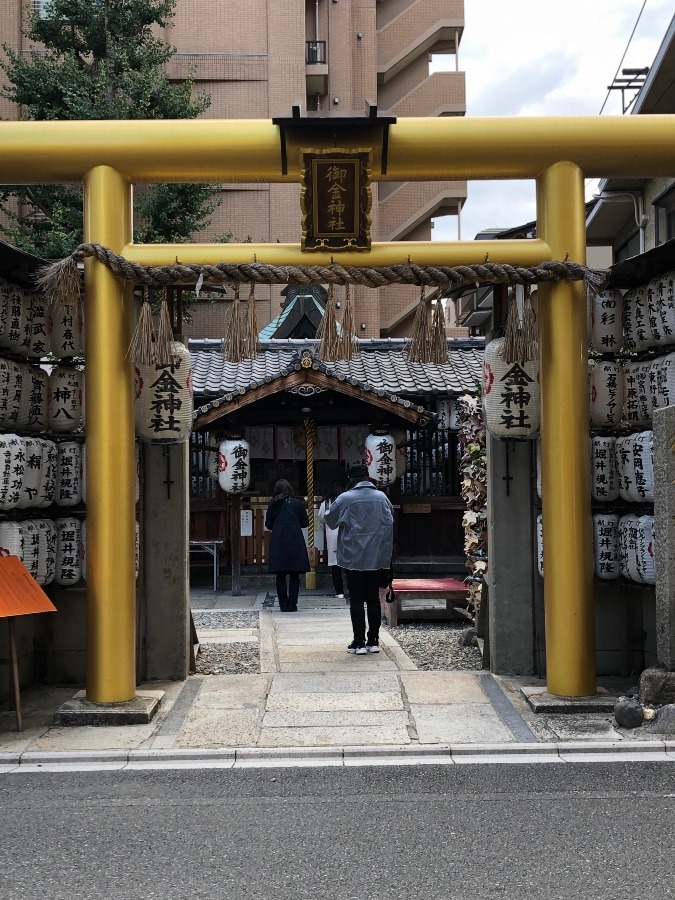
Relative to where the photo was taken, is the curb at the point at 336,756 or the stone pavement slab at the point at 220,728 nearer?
the curb at the point at 336,756

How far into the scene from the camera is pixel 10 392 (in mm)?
8609

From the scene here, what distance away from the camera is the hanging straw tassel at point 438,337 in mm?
8430

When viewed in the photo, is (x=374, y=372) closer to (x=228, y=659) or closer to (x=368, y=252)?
(x=228, y=659)

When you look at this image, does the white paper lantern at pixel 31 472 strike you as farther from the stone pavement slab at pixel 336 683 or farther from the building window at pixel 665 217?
the building window at pixel 665 217

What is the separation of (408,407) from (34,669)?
9337mm

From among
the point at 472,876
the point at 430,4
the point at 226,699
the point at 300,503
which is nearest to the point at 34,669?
the point at 226,699

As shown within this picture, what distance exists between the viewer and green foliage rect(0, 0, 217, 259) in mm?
23297

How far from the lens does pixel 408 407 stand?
1731 cm

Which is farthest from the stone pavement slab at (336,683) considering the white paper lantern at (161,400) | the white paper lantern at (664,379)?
the white paper lantern at (664,379)

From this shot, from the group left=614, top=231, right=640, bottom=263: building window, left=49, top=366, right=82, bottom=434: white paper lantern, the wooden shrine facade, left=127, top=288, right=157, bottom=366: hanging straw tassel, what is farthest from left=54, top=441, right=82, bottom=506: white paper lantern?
left=614, top=231, right=640, bottom=263: building window

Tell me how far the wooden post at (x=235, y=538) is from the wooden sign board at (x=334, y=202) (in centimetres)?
1035

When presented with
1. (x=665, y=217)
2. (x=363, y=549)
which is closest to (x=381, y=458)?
(x=665, y=217)

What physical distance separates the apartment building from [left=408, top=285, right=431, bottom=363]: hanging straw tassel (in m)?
22.8

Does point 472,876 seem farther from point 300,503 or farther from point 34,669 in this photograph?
point 300,503
